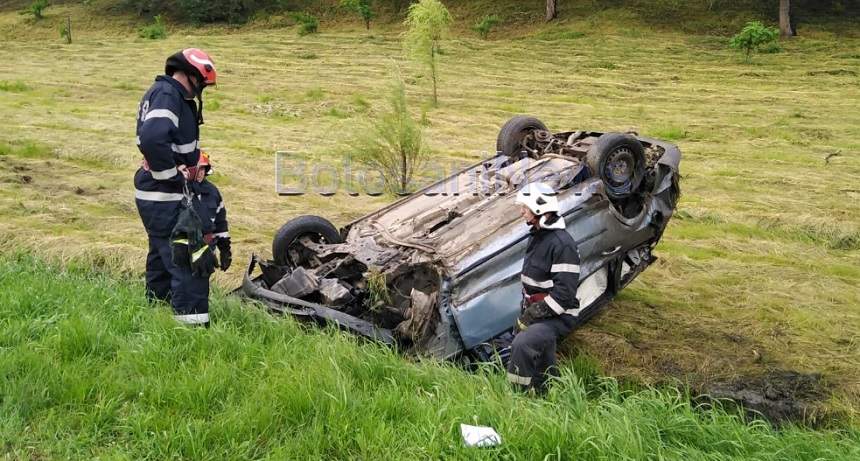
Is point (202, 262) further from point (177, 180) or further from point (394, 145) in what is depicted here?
point (394, 145)

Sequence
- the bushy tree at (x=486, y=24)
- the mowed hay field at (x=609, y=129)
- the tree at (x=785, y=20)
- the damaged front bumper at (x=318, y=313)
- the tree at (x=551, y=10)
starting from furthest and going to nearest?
1. the tree at (x=551, y=10)
2. the bushy tree at (x=486, y=24)
3. the tree at (x=785, y=20)
4. the mowed hay field at (x=609, y=129)
5. the damaged front bumper at (x=318, y=313)

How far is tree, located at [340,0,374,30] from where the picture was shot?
35013 millimetres

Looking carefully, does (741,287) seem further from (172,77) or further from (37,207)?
(37,207)

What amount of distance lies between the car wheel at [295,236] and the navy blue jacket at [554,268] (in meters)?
2.04

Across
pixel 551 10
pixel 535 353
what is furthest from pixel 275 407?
pixel 551 10

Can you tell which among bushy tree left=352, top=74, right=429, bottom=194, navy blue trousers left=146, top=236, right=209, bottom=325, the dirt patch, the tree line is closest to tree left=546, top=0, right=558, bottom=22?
the tree line

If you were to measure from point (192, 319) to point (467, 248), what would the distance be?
5.68 ft

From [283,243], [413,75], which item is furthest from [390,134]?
[413,75]

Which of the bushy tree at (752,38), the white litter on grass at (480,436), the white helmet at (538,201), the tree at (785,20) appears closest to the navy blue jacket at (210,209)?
the white helmet at (538,201)

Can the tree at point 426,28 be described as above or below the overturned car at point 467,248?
above

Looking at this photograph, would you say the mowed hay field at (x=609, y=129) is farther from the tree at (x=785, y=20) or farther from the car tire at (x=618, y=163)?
the car tire at (x=618, y=163)

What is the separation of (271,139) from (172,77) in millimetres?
9510

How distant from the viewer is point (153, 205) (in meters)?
4.41

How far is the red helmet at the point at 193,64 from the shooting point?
4305mm
